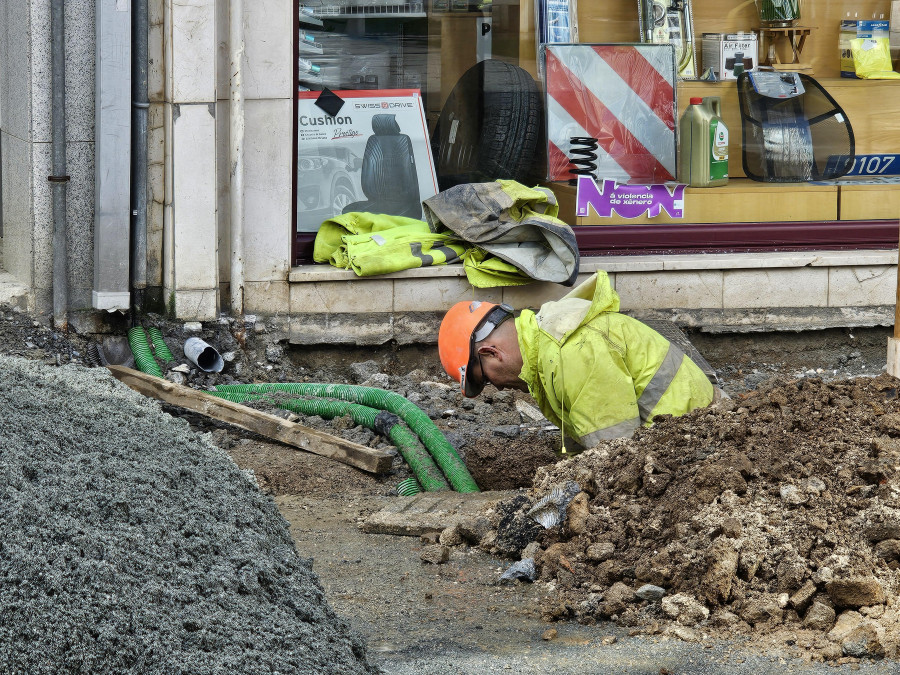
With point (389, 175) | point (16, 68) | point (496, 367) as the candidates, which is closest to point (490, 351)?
point (496, 367)

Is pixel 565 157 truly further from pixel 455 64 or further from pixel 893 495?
pixel 893 495

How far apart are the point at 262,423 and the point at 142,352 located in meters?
1.29

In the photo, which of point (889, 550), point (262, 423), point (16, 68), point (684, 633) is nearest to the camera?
point (684, 633)

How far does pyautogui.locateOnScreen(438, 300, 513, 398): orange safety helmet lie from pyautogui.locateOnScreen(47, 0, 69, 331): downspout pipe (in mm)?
2892

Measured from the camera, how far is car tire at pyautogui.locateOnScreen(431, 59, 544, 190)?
7863mm

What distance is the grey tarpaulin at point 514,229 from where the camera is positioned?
732 centimetres

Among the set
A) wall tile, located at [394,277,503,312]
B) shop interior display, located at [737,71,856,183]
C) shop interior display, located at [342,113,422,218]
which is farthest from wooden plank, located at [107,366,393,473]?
shop interior display, located at [737,71,856,183]

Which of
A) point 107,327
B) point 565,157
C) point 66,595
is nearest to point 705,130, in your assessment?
point 565,157

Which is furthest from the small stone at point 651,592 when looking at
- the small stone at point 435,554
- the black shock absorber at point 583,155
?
the black shock absorber at point 583,155

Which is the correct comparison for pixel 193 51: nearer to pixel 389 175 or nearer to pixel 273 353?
pixel 389 175

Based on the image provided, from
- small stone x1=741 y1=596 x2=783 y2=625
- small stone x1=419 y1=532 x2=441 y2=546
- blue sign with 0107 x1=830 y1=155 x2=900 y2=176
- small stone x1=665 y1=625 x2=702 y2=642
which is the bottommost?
small stone x1=419 y1=532 x2=441 y2=546

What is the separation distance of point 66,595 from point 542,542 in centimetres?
226

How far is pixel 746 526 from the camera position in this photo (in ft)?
12.2

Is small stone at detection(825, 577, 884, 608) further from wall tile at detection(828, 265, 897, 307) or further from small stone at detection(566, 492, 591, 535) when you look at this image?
wall tile at detection(828, 265, 897, 307)
